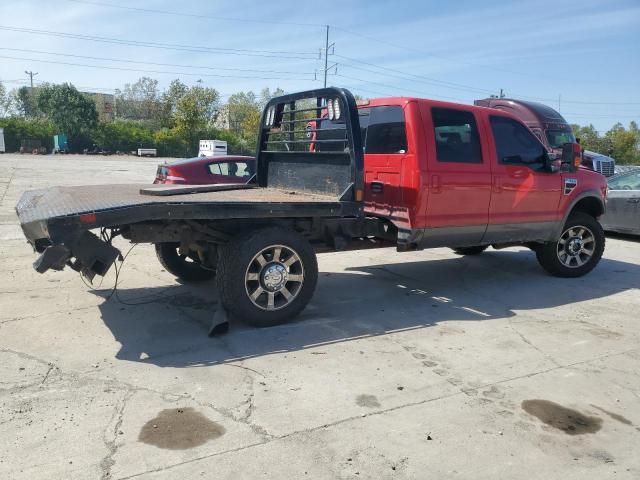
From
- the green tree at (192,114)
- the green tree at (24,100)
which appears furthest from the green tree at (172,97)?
the green tree at (24,100)

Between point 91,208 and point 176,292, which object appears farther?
point 176,292

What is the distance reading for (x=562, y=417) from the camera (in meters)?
3.64

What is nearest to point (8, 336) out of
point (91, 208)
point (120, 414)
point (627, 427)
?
point (91, 208)

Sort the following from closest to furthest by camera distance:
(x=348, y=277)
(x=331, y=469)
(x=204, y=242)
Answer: (x=331, y=469) → (x=204, y=242) → (x=348, y=277)

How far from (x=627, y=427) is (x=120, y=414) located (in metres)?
3.20

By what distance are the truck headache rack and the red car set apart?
480 cm

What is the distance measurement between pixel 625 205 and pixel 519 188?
569 cm

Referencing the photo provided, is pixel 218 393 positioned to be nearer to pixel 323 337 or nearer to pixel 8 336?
pixel 323 337

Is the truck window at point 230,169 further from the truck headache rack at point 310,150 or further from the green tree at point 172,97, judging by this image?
the green tree at point 172,97

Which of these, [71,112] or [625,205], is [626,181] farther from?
[71,112]

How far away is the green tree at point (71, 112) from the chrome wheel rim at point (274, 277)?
206ft

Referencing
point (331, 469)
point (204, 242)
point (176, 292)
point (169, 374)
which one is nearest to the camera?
point (331, 469)

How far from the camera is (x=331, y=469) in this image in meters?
2.96

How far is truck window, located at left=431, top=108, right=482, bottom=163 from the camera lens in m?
5.95
